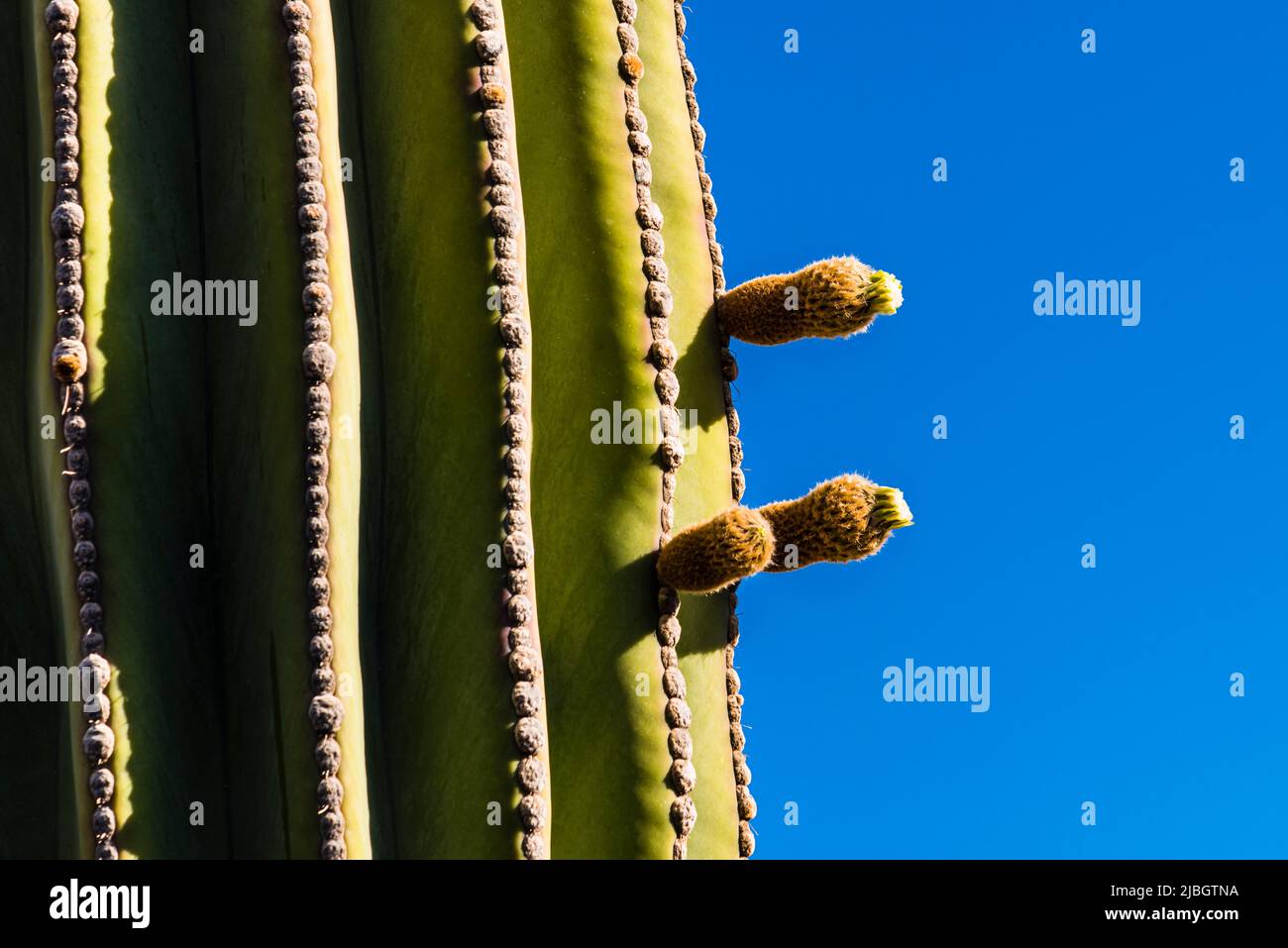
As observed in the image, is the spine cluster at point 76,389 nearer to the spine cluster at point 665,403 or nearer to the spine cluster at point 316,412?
the spine cluster at point 316,412

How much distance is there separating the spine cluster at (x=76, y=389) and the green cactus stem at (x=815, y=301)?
1993 mm

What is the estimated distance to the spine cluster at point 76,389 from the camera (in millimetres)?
3906

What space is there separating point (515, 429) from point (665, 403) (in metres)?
0.50

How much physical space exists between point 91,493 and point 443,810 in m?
1.30

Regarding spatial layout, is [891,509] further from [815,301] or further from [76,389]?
[76,389]

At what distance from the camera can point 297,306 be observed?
4.14 m

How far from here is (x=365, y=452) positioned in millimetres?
4328

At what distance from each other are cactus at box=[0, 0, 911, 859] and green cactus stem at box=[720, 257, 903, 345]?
12 mm

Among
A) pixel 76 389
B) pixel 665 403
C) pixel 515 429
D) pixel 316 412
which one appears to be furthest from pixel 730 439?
pixel 76 389

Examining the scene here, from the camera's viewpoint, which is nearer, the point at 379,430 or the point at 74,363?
the point at 74,363

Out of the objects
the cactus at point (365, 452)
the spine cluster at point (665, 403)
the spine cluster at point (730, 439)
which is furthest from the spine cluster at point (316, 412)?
the spine cluster at point (730, 439)

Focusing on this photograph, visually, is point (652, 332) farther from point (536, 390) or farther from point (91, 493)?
point (91, 493)

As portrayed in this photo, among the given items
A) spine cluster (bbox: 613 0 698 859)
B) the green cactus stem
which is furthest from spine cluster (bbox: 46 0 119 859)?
the green cactus stem
